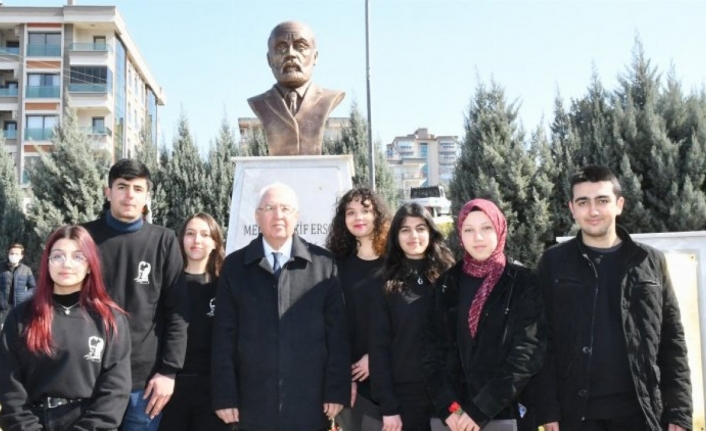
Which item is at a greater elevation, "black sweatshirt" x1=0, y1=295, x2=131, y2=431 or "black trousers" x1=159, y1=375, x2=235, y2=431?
"black sweatshirt" x1=0, y1=295, x2=131, y2=431

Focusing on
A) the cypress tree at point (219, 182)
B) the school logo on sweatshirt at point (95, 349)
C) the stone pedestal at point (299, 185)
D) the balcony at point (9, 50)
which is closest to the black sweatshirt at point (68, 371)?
the school logo on sweatshirt at point (95, 349)

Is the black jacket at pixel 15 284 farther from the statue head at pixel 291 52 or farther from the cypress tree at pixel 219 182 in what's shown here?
the statue head at pixel 291 52

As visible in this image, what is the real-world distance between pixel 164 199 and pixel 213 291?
34.6 ft

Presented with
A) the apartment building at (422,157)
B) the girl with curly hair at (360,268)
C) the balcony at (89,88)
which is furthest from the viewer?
the apartment building at (422,157)

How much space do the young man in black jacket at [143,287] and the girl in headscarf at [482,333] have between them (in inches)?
46.1

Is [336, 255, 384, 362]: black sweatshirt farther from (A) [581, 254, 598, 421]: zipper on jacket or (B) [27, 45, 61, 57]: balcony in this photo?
(B) [27, 45, 61, 57]: balcony

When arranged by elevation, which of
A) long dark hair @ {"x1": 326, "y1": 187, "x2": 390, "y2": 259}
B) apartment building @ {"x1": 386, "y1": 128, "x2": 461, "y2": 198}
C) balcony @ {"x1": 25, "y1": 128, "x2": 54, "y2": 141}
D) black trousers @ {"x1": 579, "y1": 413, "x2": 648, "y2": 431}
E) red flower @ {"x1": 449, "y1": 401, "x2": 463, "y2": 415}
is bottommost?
black trousers @ {"x1": 579, "y1": 413, "x2": 648, "y2": 431}

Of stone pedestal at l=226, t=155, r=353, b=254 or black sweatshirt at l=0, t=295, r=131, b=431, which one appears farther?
stone pedestal at l=226, t=155, r=353, b=254

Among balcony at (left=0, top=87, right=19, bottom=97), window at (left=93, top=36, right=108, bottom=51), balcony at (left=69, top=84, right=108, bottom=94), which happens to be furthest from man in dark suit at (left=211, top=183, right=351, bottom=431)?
balcony at (left=0, top=87, right=19, bottom=97)

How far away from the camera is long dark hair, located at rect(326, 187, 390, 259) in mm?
3330

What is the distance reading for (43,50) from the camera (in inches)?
1174

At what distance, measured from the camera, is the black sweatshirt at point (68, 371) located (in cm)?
237

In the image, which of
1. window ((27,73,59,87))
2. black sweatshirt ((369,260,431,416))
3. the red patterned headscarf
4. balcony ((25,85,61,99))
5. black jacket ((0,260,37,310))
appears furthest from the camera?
window ((27,73,59,87))

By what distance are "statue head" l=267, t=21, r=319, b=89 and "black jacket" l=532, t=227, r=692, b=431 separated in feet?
11.0
